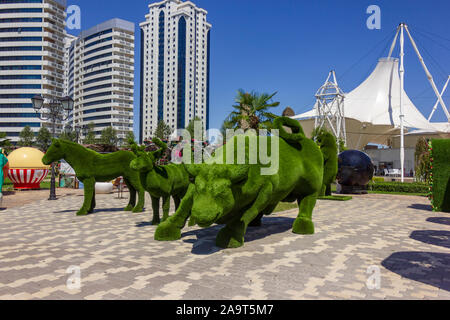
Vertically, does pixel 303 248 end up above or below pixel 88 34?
below

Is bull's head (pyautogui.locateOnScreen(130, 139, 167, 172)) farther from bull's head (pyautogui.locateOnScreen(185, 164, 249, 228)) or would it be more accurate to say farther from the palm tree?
the palm tree

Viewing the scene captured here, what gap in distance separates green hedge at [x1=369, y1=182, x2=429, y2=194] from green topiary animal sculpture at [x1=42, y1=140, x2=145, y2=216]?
16048 millimetres

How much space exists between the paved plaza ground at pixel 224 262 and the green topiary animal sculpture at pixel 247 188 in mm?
388

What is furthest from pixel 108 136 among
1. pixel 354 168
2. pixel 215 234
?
pixel 215 234

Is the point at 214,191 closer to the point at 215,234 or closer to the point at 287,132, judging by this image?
the point at 215,234

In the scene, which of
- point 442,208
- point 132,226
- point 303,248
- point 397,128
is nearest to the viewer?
point 442,208

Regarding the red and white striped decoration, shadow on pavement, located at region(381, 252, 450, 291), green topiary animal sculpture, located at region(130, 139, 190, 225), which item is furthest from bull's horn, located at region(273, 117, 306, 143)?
the red and white striped decoration

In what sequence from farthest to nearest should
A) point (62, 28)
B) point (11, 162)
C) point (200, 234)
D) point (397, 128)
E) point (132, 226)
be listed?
point (62, 28)
point (397, 128)
point (11, 162)
point (132, 226)
point (200, 234)

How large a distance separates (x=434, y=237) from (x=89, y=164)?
9603 mm

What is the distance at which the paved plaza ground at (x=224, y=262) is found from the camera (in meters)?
3.91
